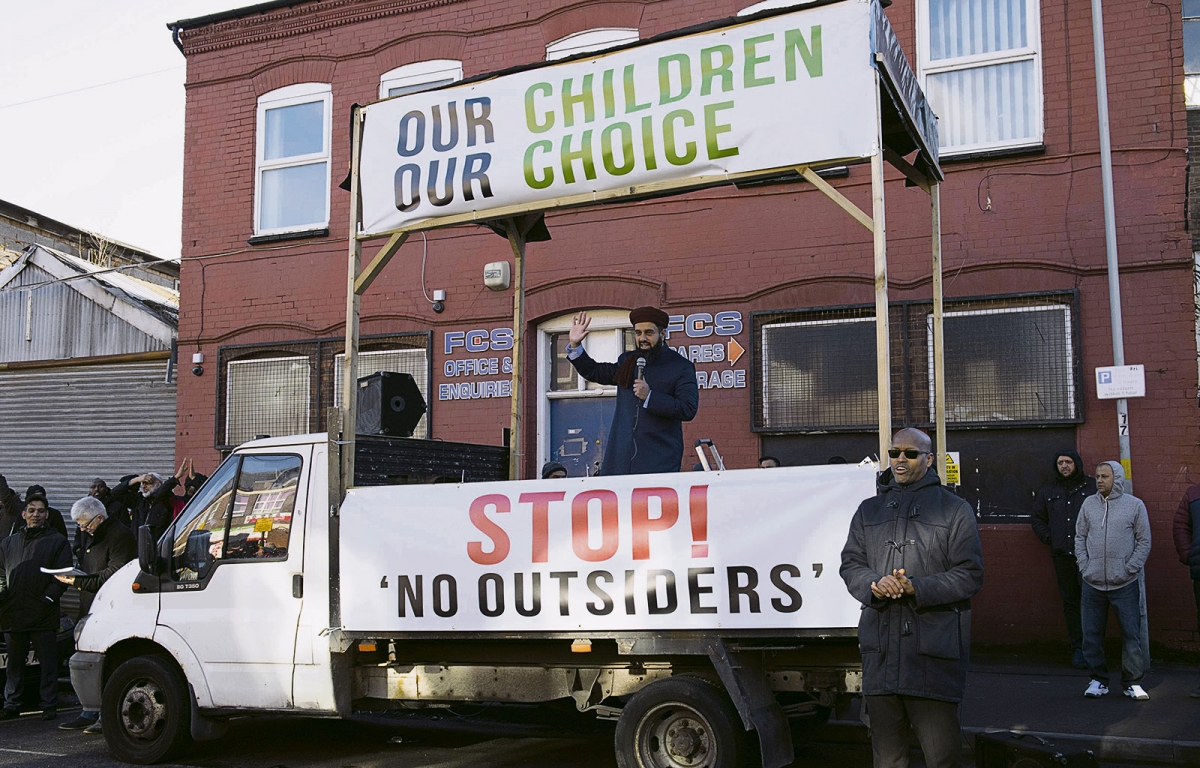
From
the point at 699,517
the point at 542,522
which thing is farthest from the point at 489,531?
the point at 699,517

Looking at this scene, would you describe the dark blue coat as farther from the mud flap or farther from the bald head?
the bald head

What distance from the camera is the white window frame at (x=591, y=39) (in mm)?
12664

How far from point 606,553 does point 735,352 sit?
5.94 meters

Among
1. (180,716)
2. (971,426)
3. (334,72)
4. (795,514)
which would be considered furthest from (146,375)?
(795,514)

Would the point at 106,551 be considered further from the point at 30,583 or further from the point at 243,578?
the point at 243,578

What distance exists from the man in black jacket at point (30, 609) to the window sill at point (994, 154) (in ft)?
28.9

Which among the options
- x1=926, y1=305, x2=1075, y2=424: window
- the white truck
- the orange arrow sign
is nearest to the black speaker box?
the white truck

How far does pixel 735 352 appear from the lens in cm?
1165

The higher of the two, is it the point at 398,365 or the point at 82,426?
the point at 398,365

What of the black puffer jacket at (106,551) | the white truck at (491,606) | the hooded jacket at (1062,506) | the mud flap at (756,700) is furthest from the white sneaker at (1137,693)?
the black puffer jacket at (106,551)

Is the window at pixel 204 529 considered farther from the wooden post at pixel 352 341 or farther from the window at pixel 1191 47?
the window at pixel 1191 47

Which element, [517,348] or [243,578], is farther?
[517,348]

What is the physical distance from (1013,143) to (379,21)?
7.56 meters

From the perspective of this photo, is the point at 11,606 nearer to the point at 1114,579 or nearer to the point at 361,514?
the point at 361,514
